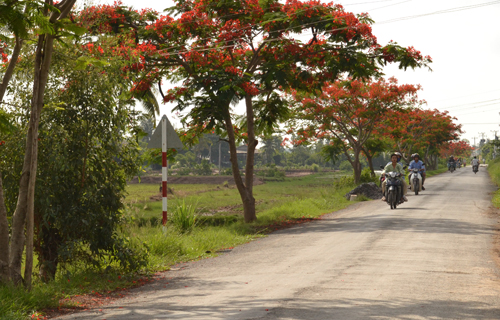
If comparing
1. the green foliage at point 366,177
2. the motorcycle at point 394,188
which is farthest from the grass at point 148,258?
the green foliage at point 366,177

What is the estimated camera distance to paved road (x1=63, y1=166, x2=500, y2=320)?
18.8 ft

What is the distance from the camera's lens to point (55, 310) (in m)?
6.33

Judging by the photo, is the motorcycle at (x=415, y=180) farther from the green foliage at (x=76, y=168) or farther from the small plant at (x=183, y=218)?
the green foliage at (x=76, y=168)

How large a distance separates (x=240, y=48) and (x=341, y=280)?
10.9m

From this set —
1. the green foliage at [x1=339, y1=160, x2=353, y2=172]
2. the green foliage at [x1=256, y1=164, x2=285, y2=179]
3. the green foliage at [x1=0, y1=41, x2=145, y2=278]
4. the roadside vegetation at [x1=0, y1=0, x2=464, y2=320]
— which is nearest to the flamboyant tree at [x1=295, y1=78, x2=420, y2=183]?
the roadside vegetation at [x1=0, y1=0, x2=464, y2=320]

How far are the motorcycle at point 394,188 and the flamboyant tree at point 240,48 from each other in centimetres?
426

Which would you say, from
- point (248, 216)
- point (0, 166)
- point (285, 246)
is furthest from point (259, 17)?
point (0, 166)

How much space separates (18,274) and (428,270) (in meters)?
5.83

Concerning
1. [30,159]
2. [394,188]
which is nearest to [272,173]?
[394,188]

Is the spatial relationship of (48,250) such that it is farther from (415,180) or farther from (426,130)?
(426,130)

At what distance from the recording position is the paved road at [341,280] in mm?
5741

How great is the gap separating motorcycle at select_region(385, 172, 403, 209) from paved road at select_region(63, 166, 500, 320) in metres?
5.05

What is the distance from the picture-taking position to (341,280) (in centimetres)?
730

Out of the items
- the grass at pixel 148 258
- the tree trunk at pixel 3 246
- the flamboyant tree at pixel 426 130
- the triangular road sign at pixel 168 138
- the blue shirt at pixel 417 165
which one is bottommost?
the grass at pixel 148 258
